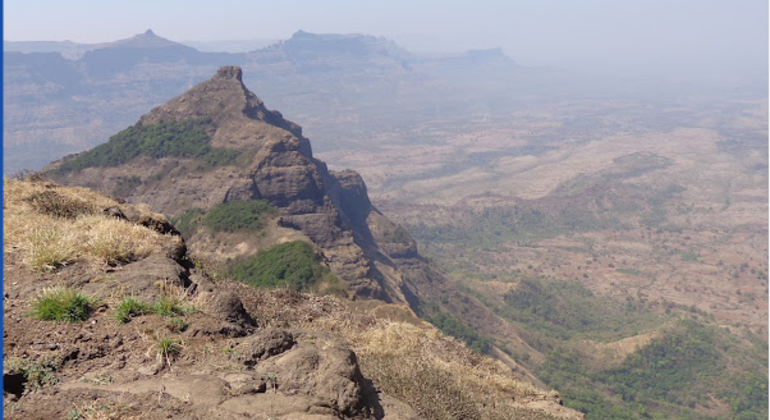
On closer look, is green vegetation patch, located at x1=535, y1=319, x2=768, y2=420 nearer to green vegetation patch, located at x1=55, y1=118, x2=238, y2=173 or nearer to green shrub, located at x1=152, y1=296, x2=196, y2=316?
green shrub, located at x1=152, y1=296, x2=196, y2=316

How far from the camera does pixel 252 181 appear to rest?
159 feet

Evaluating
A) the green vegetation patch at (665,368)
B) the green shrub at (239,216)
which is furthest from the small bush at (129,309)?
the green vegetation patch at (665,368)

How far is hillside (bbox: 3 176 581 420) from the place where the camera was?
16.3ft

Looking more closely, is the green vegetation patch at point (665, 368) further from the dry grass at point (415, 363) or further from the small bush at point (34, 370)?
the small bush at point (34, 370)

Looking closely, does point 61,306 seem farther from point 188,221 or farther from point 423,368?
point 188,221

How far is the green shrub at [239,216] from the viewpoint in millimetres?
40719

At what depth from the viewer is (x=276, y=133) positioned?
54.5m

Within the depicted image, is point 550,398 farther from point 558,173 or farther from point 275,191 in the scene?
point 558,173

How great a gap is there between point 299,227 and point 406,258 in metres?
21.2

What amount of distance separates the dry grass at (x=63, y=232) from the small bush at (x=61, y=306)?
1275mm

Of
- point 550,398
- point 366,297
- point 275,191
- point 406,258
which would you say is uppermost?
point 550,398

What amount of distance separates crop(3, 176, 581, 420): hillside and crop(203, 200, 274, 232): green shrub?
103 feet

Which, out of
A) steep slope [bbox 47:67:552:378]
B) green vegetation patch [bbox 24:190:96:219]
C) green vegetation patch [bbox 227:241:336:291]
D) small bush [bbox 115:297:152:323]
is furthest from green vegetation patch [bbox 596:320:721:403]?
small bush [bbox 115:297:152:323]

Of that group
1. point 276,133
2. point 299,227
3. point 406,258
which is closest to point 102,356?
point 299,227
